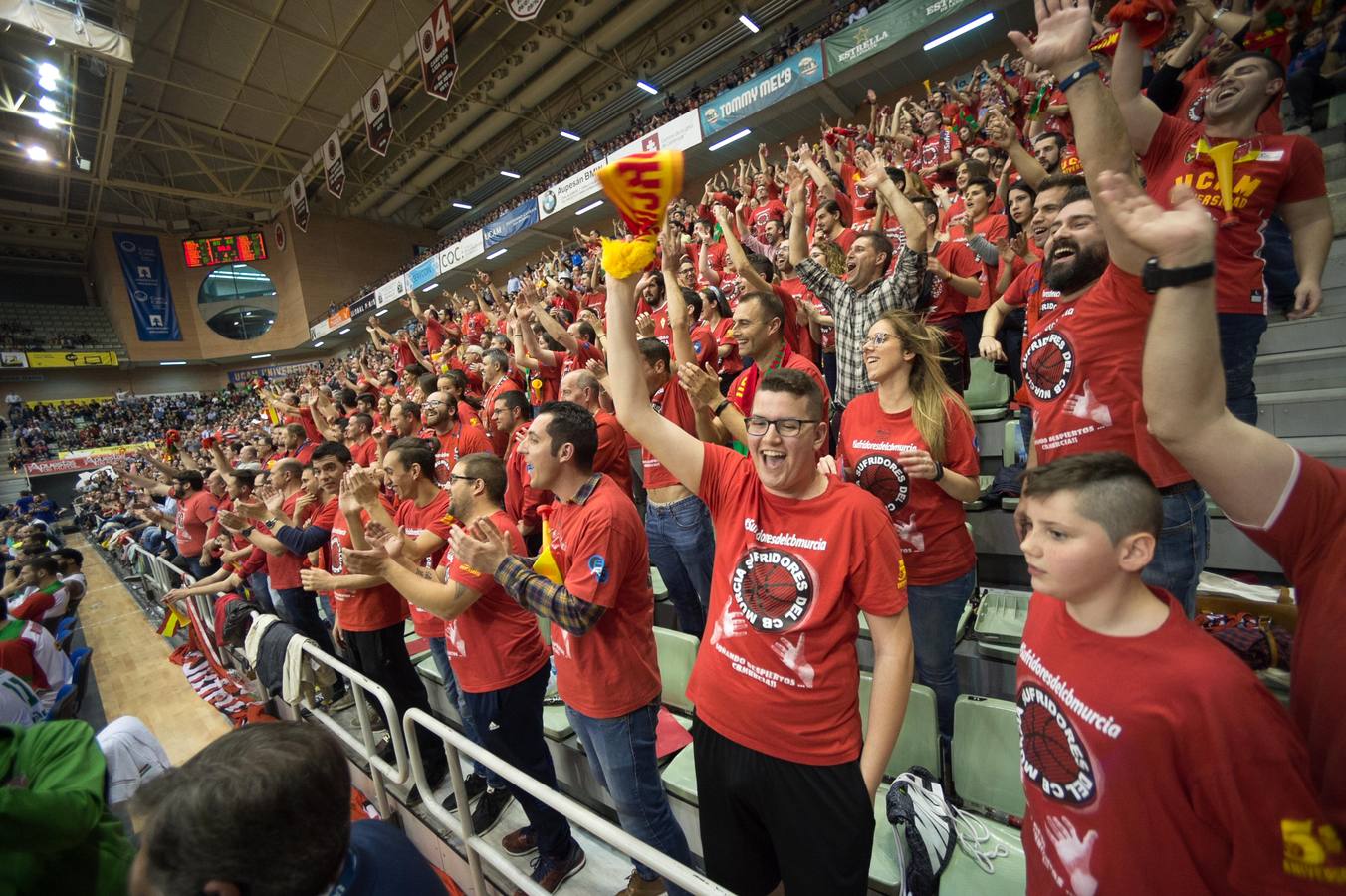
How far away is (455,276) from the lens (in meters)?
21.9

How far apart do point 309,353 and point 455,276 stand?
12.5 metres

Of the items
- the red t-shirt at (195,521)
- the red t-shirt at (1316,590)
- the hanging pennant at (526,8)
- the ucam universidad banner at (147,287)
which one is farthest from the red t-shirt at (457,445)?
the ucam universidad banner at (147,287)

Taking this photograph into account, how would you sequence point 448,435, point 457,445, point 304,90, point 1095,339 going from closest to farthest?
point 1095,339
point 457,445
point 448,435
point 304,90

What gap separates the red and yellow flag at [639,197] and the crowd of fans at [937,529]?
3 centimetres

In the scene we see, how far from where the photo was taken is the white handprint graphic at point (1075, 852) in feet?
3.34

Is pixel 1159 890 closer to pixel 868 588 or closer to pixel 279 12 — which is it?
pixel 868 588

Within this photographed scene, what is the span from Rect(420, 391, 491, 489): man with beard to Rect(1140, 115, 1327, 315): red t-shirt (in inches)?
158

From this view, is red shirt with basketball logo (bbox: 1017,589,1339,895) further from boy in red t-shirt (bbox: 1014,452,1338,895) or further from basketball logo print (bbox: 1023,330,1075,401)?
basketball logo print (bbox: 1023,330,1075,401)

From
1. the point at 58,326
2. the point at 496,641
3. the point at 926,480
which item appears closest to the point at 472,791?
the point at 496,641

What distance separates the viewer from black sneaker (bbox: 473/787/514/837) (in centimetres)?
276

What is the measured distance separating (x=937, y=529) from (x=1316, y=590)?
1139 millimetres

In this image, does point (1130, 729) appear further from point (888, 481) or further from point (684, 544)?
point (684, 544)

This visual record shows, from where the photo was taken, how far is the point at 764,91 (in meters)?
11.9

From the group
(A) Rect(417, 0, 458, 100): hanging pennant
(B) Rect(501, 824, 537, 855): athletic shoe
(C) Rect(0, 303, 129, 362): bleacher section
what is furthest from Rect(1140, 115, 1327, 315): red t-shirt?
(C) Rect(0, 303, 129, 362): bleacher section
